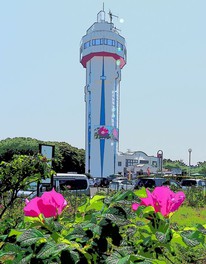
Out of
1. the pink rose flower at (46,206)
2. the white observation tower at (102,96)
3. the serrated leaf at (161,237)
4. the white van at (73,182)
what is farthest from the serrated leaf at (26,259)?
the white observation tower at (102,96)

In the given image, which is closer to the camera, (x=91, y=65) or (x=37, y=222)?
(x=37, y=222)

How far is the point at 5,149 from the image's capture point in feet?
166

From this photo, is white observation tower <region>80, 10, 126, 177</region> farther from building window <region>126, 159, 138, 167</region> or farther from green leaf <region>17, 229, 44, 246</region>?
green leaf <region>17, 229, 44, 246</region>

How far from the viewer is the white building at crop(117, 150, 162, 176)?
6564 centimetres

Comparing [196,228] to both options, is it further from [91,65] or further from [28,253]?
[91,65]

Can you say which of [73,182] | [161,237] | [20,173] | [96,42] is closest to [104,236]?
[161,237]

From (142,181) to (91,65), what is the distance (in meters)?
41.6

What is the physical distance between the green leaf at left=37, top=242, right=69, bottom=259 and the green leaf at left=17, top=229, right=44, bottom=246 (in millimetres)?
43

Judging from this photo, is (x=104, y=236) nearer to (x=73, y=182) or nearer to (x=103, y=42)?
(x=73, y=182)

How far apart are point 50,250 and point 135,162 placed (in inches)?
2860

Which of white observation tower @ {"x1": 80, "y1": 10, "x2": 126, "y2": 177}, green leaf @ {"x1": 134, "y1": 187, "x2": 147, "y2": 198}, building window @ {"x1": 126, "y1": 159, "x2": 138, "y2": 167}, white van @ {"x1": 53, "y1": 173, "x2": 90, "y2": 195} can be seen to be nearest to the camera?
A: green leaf @ {"x1": 134, "y1": 187, "x2": 147, "y2": 198}

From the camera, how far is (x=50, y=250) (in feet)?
3.70

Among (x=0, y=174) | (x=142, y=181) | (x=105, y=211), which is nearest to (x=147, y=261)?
(x=105, y=211)

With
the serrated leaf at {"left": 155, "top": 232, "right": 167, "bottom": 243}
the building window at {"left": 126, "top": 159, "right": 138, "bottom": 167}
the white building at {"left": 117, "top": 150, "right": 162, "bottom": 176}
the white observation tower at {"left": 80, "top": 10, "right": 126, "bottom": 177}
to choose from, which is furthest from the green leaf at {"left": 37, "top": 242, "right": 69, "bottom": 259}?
the building window at {"left": 126, "top": 159, "right": 138, "bottom": 167}
